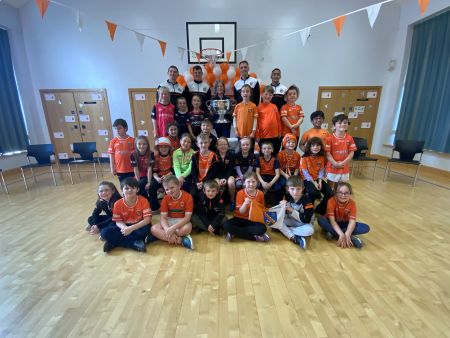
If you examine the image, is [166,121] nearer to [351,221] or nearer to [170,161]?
[170,161]

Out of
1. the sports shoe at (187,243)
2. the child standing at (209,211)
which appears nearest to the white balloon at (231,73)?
the child standing at (209,211)

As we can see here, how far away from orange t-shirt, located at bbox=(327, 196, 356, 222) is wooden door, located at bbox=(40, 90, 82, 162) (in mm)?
6127

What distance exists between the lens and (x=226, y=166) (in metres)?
2.83

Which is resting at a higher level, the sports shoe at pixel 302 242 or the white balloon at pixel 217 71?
the white balloon at pixel 217 71

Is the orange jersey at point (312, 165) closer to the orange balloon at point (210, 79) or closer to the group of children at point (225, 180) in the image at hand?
the group of children at point (225, 180)

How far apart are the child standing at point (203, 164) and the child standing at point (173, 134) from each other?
0.48 metres

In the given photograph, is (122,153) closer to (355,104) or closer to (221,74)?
(221,74)

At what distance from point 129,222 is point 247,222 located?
1183 millimetres

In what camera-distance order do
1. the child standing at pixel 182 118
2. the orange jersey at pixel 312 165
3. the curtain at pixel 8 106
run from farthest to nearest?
1. the curtain at pixel 8 106
2. the child standing at pixel 182 118
3. the orange jersey at pixel 312 165

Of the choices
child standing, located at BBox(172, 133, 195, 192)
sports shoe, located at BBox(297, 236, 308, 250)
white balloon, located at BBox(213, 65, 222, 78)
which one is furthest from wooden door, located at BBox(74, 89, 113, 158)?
sports shoe, located at BBox(297, 236, 308, 250)

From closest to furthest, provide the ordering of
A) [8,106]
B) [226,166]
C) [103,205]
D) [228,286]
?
[228,286]
[103,205]
[226,166]
[8,106]

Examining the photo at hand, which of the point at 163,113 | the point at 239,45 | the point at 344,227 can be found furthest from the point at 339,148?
the point at 239,45

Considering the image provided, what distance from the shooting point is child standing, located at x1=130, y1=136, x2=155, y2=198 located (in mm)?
2877

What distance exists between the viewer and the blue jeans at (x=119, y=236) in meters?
2.09
